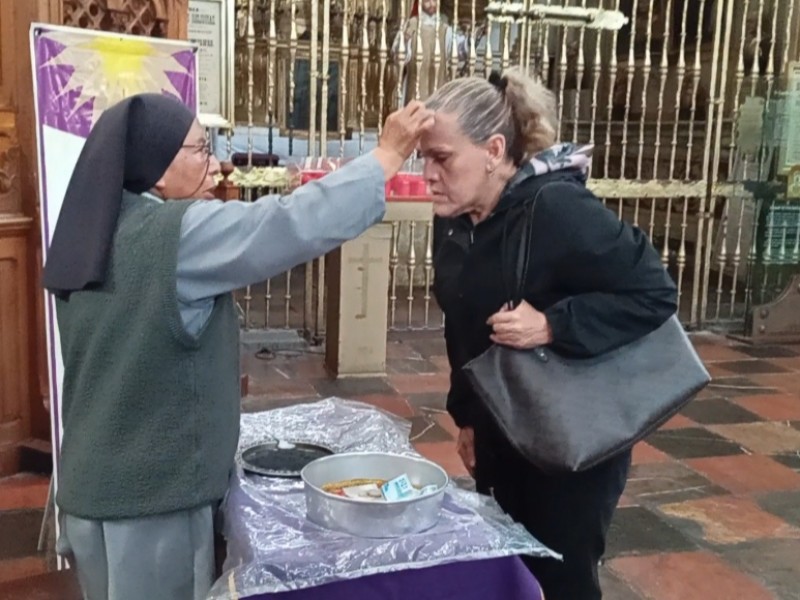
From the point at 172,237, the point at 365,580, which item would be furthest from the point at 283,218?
the point at 365,580

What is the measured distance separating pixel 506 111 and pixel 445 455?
2.40 meters

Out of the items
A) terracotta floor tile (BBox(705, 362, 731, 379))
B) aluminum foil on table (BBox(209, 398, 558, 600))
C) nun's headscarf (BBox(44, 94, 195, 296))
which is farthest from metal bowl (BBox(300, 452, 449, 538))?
terracotta floor tile (BBox(705, 362, 731, 379))

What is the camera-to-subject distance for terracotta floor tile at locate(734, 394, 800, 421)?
191 inches

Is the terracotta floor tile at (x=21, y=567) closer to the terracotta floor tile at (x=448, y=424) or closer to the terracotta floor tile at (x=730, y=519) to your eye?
the terracotta floor tile at (x=448, y=424)

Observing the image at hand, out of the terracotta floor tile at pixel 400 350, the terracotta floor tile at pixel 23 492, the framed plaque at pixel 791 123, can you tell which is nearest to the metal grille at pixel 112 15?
the terracotta floor tile at pixel 23 492

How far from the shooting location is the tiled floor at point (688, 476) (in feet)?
10.0

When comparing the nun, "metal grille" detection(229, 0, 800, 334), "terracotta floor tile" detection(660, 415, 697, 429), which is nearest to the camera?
the nun

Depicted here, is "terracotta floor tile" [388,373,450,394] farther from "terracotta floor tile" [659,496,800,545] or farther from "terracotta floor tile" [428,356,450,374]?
"terracotta floor tile" [659,496,800,545]

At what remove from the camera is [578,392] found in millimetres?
1818

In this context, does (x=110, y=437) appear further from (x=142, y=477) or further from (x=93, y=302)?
(x=93, y=302)

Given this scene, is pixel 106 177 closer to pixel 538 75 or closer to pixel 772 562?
pixel 772 562

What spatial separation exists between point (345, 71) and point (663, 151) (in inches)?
158

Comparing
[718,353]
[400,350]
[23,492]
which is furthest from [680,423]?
[23,492]

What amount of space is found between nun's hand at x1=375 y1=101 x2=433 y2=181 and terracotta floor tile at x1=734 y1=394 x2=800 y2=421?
3.68 metres
